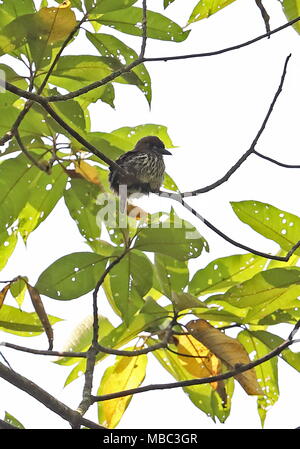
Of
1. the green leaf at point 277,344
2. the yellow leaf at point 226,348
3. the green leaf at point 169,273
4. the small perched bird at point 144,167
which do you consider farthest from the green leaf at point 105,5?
the small perched bird at point 144,167

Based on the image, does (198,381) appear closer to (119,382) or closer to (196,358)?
(196,358)

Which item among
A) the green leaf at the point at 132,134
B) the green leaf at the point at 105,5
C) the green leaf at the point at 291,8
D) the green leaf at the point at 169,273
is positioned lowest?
the green leaf at the point at 169,273

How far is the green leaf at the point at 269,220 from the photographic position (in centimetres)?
308

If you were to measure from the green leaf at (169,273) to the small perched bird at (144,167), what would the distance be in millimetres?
1538

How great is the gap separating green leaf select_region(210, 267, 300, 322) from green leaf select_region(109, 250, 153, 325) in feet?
0.97

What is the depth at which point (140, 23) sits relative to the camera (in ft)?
10.6

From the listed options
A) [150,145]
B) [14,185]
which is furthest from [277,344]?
[150,145]

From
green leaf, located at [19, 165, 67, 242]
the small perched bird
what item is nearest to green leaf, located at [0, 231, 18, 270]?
green leaf, located at [19, 165, 67, 242]

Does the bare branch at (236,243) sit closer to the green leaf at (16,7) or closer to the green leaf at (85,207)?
the green leaf at (85,207)

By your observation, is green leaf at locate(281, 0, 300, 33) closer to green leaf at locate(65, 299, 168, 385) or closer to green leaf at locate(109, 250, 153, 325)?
green leaf at locate(109, 250, 153, 325)

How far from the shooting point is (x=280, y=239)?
10.2ft

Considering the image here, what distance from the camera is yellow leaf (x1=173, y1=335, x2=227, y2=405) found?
314cm
